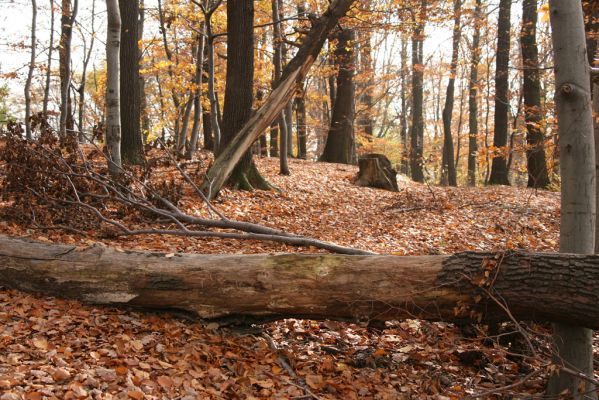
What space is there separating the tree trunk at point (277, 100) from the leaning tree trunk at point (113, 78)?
5.09 ft

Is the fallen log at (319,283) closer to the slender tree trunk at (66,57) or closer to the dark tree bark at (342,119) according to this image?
the slender tree trunk at (66,57)

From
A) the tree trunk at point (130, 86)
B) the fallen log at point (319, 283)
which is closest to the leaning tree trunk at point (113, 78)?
the fallen log at point (319, 283)

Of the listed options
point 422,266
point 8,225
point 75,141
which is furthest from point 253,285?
point 75,141

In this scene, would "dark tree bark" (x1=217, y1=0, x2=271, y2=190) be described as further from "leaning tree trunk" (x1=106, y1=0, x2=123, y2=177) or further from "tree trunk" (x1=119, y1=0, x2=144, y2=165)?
"tree trunk" (x1=119, y1=0, x2=144, y2=165)

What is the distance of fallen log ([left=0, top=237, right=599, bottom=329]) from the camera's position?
11.1 feet

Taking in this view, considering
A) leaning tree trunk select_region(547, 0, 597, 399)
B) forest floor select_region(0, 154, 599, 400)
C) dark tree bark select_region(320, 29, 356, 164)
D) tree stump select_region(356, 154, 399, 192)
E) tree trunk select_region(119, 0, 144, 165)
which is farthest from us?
dark tree bark select_region(320, 29, 356, 164)

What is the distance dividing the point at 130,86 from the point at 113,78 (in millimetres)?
3650

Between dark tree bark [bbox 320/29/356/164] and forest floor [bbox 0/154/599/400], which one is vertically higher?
dark tree bark [bbox 320/29/356/164]

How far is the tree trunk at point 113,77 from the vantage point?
690 centimetres

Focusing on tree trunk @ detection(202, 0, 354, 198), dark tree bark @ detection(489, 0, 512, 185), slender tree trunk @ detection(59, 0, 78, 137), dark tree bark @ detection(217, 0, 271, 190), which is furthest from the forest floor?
dark tree bark @ detection(489, 0, 512, 185)

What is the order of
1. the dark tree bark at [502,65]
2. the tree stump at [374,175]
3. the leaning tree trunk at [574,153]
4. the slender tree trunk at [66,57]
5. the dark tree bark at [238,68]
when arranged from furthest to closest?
1. the dark tree bark at [502,65]
2. the tree stump at [374,175]
3. the slender tree trunk at [66,57]
4. the dark tree bark at [238,68]
5. the leaning tree trunk at [574,153]

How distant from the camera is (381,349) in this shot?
4219 mm

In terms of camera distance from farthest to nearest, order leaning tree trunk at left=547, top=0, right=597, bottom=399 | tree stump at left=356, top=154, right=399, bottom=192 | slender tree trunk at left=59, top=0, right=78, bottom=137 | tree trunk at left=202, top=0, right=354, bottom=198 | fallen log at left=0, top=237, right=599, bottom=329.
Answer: tree stump at left=356, top=154, right=399, bottom=192 → slender tree trunk at left=59, top=0, right=78, bottom=137 → tree trunk at left=202, top=0, right=354, bottom=198 → fallen log at left=0, top=237, right=599, bottom=329 → leaning tree trunk at left=547, top=0, right=597, bottom=399

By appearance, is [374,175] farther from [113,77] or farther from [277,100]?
[113,77]
